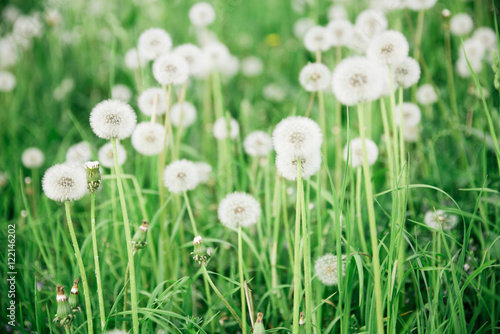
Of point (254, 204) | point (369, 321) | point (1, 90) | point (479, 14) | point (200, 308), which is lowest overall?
point (200, 308)

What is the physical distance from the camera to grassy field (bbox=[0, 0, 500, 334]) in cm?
106

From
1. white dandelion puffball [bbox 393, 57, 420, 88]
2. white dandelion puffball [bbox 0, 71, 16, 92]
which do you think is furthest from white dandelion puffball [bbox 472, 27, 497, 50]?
white dandelion puffball [bbox 0, 71, 16, 92]

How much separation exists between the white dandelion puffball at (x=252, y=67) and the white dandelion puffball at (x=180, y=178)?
200 centimetres

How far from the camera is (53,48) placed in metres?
3.17

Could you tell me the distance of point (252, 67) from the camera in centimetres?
321

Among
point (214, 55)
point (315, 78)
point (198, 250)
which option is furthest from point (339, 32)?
point (198, 250)

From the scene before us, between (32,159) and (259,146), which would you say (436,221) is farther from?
(32,159)

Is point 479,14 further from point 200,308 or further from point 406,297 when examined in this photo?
point 200,308

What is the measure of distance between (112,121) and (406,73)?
925 mm

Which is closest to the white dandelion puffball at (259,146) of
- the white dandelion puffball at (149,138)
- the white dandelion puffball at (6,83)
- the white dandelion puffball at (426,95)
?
the white dandelion puffball at (149,138)

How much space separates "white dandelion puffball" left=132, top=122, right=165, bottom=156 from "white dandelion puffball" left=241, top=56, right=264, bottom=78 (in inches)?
75.2

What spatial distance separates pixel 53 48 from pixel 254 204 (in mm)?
2752

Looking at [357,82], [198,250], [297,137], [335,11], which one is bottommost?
[198,250]

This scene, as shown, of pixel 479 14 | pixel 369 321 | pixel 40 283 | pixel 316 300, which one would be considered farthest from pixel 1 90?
pixel 479 14
